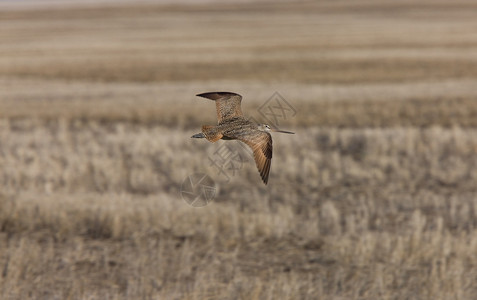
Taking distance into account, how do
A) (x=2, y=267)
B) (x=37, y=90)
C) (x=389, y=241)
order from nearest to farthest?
(x=2, y=267)
(x=389, y=241)
(x=37, y=90)

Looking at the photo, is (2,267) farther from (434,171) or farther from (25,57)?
(25,57)

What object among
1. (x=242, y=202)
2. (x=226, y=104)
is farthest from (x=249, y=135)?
(x=242, y=202)

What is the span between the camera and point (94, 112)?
21.9m

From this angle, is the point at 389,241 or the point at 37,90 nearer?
the point at 389,241

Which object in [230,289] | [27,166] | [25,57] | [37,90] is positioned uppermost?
[25,57]

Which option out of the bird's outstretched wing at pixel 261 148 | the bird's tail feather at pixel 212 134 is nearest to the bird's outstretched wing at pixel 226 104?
the bird's tail feather at pixel 212 134

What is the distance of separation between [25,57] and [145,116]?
84.3ft

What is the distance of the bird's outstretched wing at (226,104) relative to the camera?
2.72 meters

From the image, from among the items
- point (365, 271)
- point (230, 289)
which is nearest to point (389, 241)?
point (365, 271)

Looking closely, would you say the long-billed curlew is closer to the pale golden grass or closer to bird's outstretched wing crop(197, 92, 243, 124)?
bird's outstretched wing crop(197, 92, 243, 124)

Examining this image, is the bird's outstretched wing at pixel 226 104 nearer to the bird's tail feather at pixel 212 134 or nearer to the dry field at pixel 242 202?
the bird's tail feather at pixel 212 134

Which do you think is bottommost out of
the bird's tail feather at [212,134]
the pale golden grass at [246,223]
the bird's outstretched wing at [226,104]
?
the pale golden grass at [246,223]

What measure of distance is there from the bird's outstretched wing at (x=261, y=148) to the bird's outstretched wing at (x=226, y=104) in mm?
263

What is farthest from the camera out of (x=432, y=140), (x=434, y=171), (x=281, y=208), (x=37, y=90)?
(x=37, y=90)
